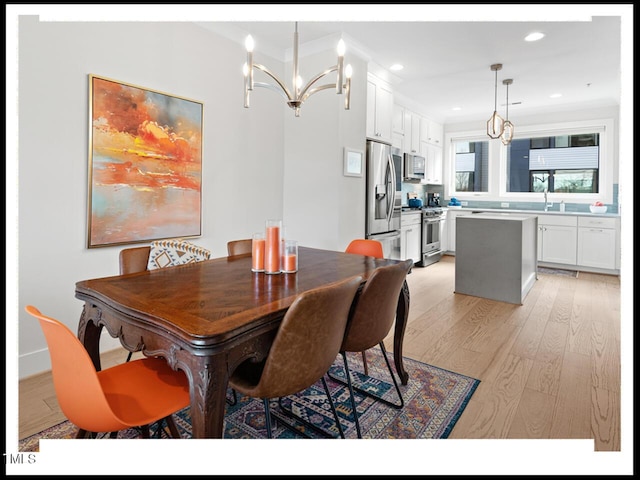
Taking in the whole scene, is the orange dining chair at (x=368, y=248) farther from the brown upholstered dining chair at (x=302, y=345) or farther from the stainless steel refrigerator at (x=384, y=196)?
the stainless steel refrigerator at (x=384, y=196)

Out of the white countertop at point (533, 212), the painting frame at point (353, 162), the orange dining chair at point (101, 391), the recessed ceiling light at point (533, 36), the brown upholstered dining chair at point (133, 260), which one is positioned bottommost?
the orange dining chair at point (101, 391)

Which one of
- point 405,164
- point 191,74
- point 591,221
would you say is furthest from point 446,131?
point 191,74

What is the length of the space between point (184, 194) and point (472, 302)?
307 centimetres

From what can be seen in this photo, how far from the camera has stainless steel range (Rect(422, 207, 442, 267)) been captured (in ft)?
19.7

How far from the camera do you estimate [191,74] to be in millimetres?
3127

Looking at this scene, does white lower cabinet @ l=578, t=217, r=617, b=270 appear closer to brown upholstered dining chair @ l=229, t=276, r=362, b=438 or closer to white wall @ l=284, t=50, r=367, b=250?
white wall @ l=284, t=50, r=367, b=250

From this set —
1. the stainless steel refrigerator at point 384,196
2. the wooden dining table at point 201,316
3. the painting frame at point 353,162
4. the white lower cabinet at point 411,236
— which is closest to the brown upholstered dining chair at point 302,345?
the wooden dining table at point 201,316

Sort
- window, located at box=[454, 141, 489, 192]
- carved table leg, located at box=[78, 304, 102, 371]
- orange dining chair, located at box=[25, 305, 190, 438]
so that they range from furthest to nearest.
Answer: window, located at box=[454, 141, 489, 192] → carved table leg, located at box=[78, 304, 102, 371] → orange dining chair, located at box=[25, 305, 190, 438]

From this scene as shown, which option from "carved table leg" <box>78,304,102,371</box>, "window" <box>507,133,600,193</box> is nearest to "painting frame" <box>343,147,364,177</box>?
"carved table leg" <box>78,304,102,371</box>

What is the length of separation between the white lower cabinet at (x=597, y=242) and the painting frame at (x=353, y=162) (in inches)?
148

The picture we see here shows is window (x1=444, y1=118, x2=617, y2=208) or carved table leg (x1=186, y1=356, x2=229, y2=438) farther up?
window (x1=444, y1=118, x2=617, y2=208)

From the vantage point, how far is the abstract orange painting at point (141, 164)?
259cm

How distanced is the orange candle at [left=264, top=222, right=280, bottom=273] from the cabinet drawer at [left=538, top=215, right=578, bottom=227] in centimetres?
541

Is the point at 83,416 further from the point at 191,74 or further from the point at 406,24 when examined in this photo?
the point at 406,24
